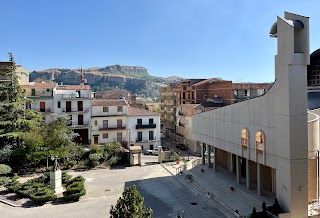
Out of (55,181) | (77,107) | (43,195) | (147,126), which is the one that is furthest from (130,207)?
(147,126)

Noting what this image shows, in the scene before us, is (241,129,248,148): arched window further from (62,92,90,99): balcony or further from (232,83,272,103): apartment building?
(232,83,272,103): apartment building

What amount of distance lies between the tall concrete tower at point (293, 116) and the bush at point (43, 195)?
17905 mm

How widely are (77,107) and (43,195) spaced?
74.6 ft

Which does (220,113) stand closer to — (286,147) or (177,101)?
(286,147)

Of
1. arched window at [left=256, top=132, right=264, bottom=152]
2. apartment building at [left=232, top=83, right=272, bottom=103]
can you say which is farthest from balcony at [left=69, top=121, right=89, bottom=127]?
arched window at [left=256, top=132, right=264, bottom=152]

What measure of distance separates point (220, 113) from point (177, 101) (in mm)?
40120

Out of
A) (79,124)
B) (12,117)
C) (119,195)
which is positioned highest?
(12,117)

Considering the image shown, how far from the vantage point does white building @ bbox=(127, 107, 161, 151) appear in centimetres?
4591

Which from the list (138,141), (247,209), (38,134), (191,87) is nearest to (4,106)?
(38,134)

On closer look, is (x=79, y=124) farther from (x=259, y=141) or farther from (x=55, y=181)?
(x=259, y=141)

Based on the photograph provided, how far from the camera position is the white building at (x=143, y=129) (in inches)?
1807

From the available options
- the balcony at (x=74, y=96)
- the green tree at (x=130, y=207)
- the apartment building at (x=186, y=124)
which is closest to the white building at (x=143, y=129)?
the apartment building at (x=186, y=124)

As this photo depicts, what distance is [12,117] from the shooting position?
31.8 metres

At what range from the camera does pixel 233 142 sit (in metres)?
23.2
